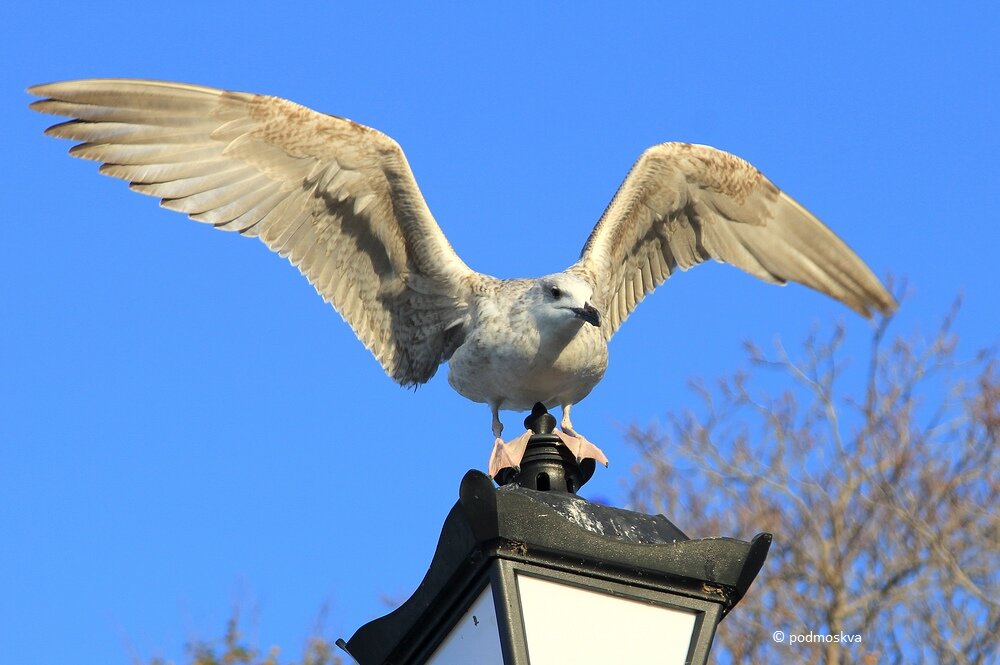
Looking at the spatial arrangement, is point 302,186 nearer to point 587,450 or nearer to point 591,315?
point 591,315

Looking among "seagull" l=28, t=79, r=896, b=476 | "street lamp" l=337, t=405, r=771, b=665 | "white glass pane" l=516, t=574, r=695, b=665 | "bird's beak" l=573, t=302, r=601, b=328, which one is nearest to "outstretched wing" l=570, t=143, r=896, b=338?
"seagull" l=28, t=79, r=896, b=476

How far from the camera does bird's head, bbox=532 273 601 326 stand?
533 cm

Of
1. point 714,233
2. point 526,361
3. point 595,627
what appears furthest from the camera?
point 714,233

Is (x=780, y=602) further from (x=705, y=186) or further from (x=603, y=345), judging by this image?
(x=603, y=345)

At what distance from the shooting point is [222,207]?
6.04 metres

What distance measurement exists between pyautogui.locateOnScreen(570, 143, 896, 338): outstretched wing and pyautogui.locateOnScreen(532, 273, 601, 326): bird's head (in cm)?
104

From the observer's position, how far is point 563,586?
9.45ft

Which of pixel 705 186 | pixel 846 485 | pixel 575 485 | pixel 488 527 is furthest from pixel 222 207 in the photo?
pixel 846 485

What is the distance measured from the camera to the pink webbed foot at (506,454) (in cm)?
453

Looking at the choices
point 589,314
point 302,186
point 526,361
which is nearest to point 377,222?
point 302,186

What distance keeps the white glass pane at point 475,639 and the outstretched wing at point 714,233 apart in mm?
3636

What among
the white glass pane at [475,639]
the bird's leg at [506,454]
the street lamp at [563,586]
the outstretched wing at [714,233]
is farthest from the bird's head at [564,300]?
the white glass pane at [475,639]

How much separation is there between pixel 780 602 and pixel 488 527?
10.8 m

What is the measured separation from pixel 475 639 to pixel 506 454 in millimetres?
1863
